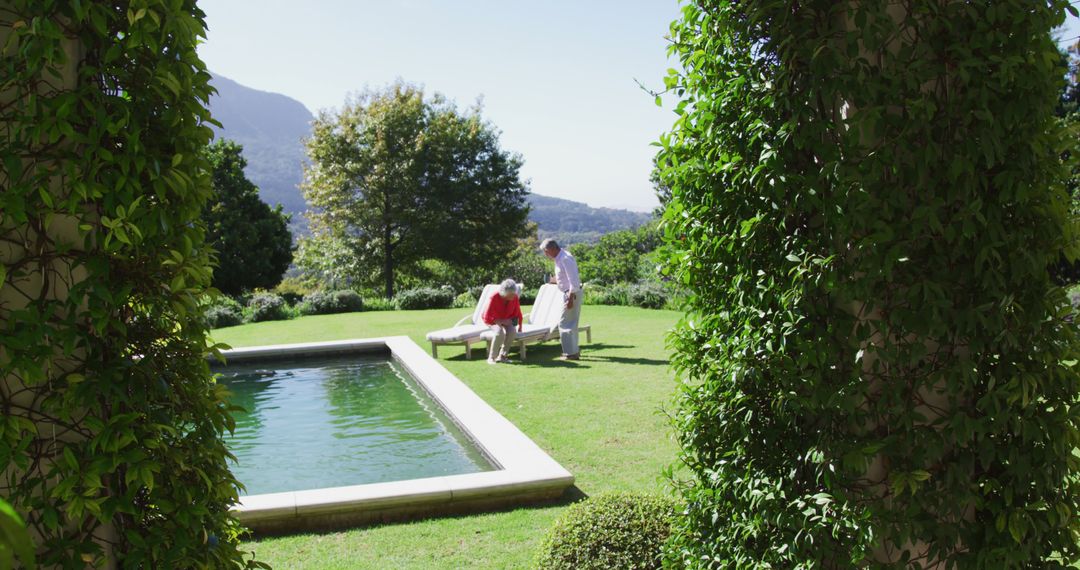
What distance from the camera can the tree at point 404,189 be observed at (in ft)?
114

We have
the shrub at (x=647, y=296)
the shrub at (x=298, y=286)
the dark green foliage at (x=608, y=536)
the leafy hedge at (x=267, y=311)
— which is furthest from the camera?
the shrub at (x=298, y=286)

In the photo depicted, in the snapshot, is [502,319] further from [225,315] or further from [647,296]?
[225,315]

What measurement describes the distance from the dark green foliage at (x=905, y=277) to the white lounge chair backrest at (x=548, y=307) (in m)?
9.20

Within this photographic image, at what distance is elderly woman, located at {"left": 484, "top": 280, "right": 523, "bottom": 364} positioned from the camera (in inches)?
439

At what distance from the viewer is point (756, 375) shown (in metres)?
2.82

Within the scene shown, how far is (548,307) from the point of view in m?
12.6

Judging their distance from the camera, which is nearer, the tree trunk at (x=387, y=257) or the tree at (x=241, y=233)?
the tree at (x=241, y=233)

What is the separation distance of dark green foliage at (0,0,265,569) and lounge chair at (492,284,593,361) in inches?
353

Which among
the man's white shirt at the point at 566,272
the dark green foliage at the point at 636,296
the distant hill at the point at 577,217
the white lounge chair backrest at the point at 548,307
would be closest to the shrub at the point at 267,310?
the dark green foliage at the point at 636,296

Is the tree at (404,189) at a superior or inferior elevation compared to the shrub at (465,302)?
superior

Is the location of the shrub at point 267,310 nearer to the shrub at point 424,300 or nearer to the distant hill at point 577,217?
the shrub at point 424,300

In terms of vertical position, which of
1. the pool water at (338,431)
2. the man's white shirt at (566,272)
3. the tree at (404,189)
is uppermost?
the tree at (404,189)

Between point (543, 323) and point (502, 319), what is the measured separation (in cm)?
127

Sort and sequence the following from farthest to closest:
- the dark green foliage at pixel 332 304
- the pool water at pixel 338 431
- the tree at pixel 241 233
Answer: the tree at pixel 241 233 → the dark green foliage at pixel 332 304 → the pool water at pixel 338 431
